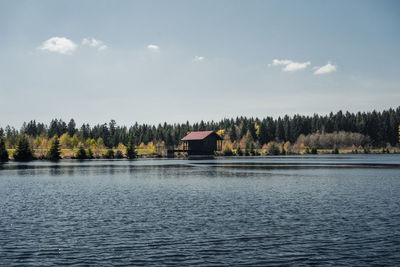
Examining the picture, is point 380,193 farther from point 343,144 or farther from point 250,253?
point 343,144

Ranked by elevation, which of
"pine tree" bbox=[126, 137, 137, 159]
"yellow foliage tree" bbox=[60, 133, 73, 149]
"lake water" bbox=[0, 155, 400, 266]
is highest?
"yellow foliage tree" bbox=[60, 133, 73, 149]

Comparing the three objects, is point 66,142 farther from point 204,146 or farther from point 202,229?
point 202,229

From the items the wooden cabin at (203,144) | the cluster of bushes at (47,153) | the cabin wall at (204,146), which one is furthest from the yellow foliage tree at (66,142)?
the cabin wall at (204,146)

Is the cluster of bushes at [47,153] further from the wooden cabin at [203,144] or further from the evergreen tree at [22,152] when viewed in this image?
the wooden cabin at [203,144]

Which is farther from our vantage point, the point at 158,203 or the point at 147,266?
the point at 158,203

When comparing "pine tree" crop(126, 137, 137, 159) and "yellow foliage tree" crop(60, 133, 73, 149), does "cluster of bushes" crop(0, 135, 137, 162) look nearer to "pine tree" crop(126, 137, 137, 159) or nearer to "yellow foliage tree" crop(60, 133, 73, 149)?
"pine tree" crop(126, 137, 137, 159)

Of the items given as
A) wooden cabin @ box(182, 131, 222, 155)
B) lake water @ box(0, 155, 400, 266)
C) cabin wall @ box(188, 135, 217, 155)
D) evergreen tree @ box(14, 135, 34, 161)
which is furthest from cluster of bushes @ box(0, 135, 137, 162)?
lake water @ box(0, 155, 400, 266)

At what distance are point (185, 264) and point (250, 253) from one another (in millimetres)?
2790

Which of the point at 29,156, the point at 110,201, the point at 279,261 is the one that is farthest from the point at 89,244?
the point at 29,156

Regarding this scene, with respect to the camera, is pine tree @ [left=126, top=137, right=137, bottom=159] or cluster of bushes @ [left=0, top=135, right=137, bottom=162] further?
pine tree @ [left=126, top=137, right=137, bottom=159]

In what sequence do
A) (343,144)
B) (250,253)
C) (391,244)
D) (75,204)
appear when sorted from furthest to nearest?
(343,144) < (75,204) < (391,244) < (250,253)

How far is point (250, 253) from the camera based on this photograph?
14305mm

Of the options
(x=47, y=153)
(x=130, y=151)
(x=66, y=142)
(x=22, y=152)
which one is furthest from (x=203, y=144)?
(x=66, y=142)

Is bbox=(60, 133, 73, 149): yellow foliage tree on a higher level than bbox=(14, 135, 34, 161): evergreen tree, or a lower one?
higher
